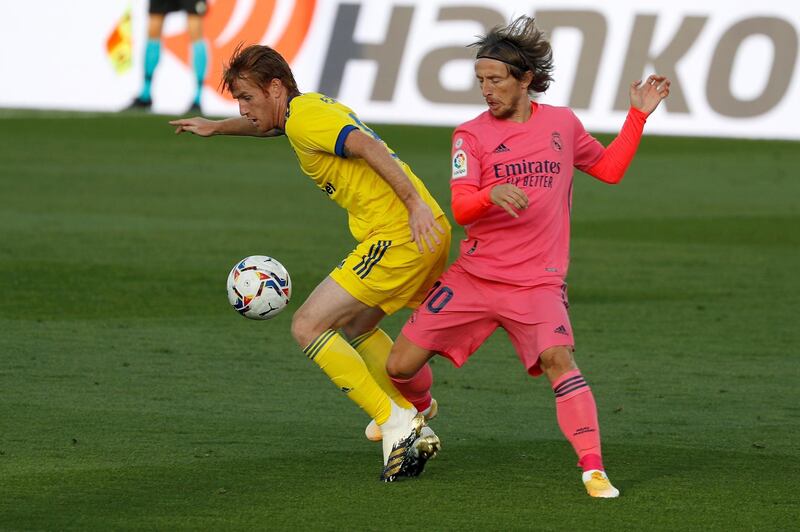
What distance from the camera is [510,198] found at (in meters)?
6.01

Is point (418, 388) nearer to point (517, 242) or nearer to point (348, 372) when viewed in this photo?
point (348, 372)

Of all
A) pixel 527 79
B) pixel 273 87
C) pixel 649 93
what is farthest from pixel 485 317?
pixel 273 87

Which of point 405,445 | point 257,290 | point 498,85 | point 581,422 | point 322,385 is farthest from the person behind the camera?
point 322,385

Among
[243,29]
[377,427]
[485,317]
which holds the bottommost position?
[243,29]

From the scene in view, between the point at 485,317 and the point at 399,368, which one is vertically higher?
the point at 485,317

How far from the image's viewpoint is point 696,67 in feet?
74.1

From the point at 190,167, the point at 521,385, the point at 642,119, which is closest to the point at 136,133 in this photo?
the point at 190,167

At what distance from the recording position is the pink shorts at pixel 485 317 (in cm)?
632

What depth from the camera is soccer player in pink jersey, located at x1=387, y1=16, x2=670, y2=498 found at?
628cm

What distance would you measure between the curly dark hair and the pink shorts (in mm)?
806

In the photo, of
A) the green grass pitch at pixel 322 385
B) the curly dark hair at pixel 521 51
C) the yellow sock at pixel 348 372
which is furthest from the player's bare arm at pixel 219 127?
the green grass pitch at pixel 322 385

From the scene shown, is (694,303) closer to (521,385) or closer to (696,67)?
(521,385)

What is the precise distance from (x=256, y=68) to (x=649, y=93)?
1.60 m

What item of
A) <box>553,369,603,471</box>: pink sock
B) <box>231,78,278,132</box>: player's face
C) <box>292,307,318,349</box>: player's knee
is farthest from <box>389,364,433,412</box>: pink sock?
<box>231,78,278,132</box>: player's face
